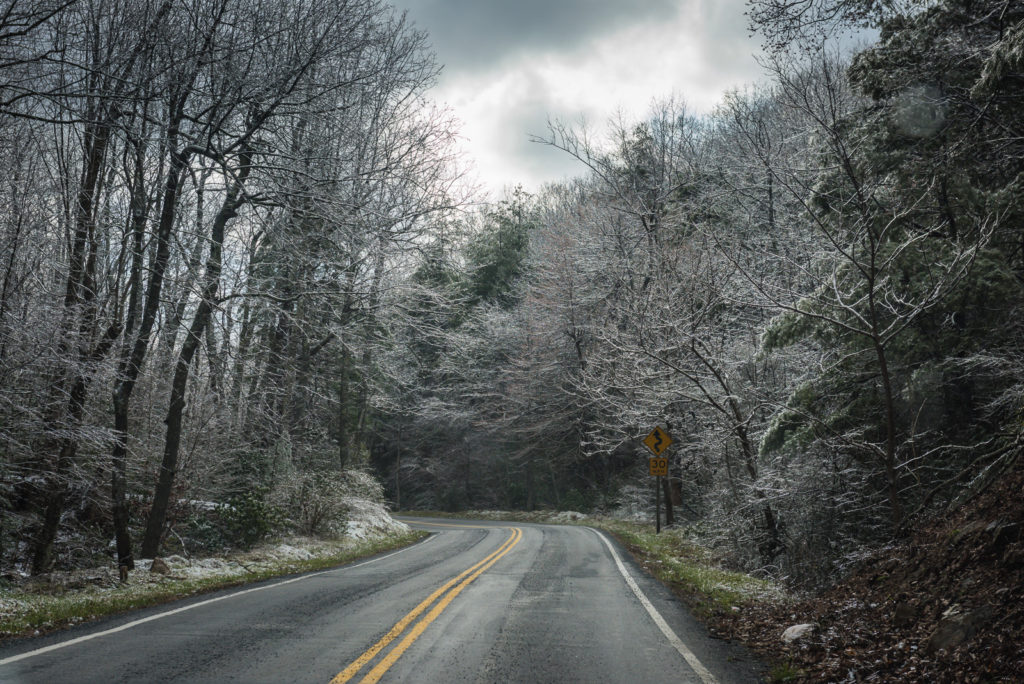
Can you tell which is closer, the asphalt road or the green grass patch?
the asphalt road

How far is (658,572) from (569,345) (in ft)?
70.1

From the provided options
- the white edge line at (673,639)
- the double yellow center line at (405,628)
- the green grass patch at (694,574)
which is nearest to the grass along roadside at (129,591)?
the double yellow center line at (405,628)

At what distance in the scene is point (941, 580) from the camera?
6.70m

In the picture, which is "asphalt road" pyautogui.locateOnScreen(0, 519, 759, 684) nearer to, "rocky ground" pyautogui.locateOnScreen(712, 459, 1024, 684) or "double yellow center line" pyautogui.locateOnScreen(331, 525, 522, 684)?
"double yellow center line" pyautogui.locateOnScreen(331, 525, 522, 684)

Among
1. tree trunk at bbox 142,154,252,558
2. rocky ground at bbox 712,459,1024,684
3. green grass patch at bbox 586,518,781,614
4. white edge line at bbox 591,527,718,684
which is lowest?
green grass patch at bbox 586,518,781,614

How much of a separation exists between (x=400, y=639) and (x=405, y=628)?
0.54 metres

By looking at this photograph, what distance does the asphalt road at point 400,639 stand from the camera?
5.29 m

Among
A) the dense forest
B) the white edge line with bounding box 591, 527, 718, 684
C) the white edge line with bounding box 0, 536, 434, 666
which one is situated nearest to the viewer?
the white edge line with bounding box 591, 527, 718, 684

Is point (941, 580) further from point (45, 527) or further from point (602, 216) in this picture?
point (602, 216)

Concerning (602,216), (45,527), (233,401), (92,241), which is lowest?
(45,527)

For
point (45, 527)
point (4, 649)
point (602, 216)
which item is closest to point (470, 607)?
point (4, 649)

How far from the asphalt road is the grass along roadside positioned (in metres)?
0.59

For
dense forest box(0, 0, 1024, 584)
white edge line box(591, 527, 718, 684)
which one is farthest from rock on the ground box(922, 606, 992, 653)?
dense forest box(0, 0, 1024, 584)

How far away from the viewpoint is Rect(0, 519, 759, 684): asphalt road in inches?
208
